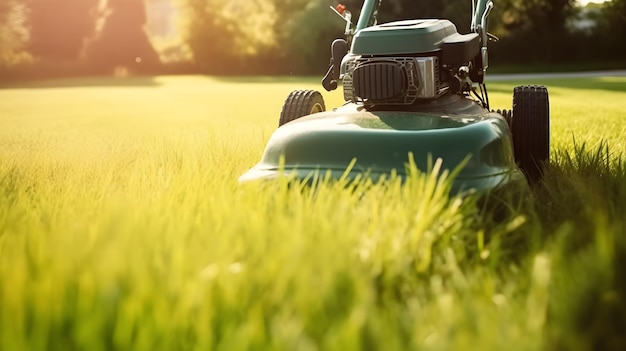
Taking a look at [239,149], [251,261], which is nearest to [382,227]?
[251,261]

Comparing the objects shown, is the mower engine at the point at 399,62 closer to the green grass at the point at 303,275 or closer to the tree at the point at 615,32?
the green grass at the point at 303,275

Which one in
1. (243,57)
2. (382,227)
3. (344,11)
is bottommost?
(243,57)

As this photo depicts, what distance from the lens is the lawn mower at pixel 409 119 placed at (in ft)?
8.50

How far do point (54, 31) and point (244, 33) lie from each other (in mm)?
8909

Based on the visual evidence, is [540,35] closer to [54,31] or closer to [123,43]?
[123,43]

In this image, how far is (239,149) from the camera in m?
4.53

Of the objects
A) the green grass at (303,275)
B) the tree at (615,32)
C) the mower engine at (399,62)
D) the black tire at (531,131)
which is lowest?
the tree at (615,32)

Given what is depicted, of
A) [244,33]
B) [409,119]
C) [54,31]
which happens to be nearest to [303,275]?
[409,119]

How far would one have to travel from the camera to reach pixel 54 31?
3462cm

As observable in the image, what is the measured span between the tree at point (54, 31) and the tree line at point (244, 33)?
47 mm

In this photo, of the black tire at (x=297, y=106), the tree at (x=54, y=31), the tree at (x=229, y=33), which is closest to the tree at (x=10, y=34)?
the tree at (x=54, y=31)

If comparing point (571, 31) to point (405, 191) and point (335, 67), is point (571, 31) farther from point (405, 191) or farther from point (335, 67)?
point (405, 191)

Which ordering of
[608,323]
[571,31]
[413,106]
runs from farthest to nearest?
[571,31], [413,106], [608,323]

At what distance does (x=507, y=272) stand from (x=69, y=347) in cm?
113
